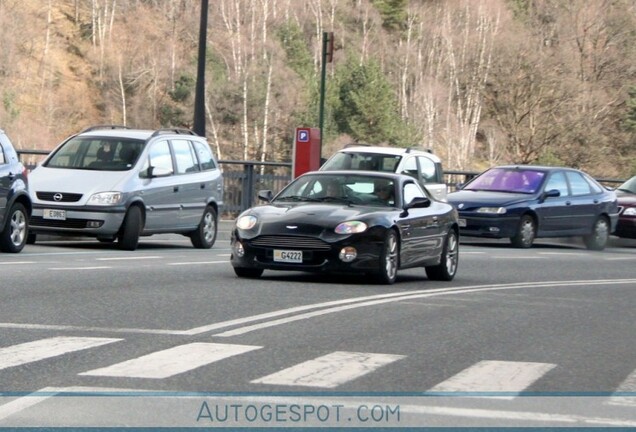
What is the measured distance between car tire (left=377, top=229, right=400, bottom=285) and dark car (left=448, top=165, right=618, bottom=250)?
11.4 meters

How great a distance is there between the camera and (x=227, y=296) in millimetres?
15062

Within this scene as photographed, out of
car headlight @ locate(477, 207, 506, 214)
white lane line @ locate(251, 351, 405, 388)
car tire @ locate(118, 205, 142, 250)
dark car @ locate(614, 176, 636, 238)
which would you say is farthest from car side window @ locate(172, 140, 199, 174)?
white lane line @ locate(251, 351, 405, 388)

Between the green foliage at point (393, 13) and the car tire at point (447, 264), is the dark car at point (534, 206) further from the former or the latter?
the green foliage at point (393, 13)

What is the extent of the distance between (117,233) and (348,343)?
459 inches

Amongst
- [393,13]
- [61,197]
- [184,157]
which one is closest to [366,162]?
[184,157]

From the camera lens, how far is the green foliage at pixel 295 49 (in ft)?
317

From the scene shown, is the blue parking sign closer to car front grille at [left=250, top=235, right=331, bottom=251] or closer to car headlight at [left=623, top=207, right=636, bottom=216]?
car headlight at [left=623, top=207, right=636, bottom=216]

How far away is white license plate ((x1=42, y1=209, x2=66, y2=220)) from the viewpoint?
22.3 m

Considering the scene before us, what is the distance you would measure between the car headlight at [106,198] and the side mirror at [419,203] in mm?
5393

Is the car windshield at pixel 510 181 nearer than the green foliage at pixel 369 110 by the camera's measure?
Yes

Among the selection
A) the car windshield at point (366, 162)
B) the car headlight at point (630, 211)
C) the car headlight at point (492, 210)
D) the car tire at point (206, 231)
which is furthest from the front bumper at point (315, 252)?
the car headlight at point (630, 211)

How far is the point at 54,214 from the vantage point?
879 inches

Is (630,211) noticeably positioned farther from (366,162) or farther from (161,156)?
(161,156)

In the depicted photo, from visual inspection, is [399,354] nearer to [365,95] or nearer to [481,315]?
[481,315]
